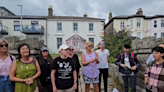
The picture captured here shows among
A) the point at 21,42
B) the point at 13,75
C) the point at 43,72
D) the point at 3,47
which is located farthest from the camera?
the point at 21,42

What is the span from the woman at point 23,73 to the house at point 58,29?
1798 cm

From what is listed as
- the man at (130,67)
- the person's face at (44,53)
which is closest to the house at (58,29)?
the man at (130,67)

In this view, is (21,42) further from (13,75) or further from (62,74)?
(62,74)

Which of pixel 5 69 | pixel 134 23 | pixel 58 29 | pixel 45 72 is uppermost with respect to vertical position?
pixel 134 23

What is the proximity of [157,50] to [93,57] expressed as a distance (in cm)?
158

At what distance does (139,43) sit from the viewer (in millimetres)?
3660

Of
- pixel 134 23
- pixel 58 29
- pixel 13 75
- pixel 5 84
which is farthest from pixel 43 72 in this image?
pixel 134 23

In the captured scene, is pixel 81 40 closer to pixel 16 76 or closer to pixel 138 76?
pixel 138 76

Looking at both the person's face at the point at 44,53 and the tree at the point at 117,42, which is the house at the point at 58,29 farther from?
the person's face at the point at 44,53

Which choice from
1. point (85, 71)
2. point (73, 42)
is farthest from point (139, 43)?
point (73, 42)

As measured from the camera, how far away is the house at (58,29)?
20.2 meters

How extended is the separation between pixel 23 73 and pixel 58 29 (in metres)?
18.9

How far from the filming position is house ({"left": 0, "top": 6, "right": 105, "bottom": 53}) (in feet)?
66.2

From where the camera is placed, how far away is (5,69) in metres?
2.34
